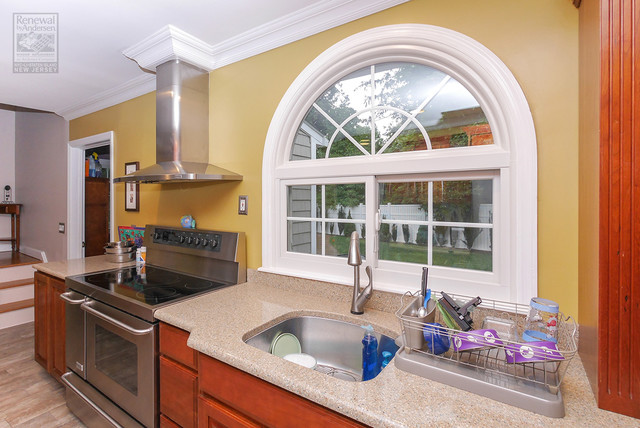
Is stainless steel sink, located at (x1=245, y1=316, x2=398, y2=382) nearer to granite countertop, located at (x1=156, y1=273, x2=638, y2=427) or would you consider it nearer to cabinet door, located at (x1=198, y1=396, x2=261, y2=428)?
granite countertop, located at (x1=156, y1=273, x2=638, y2=427)

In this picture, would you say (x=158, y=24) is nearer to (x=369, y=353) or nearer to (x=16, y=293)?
(x=369, y=353)

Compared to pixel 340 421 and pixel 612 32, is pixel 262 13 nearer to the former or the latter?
pixel 612 32

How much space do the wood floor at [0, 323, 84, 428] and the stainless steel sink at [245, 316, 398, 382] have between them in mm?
1582

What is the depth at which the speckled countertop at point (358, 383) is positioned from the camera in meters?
0.74

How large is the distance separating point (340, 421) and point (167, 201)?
216 centimetres

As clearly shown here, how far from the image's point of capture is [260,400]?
0.99 m

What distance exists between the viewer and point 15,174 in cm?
426

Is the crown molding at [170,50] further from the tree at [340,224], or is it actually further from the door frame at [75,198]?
the door frame at [75,198]

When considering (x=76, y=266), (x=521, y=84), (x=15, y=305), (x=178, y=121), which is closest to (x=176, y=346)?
(x=178, y=121)

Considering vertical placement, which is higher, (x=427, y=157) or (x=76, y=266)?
(x=427, y=157)

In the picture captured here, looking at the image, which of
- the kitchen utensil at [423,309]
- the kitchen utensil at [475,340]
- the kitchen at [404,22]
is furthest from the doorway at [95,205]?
the kitchen utensil at [475,340]

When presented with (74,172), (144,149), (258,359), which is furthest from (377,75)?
(74,172)

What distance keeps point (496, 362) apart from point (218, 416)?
0.98 meters

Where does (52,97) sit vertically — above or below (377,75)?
above
